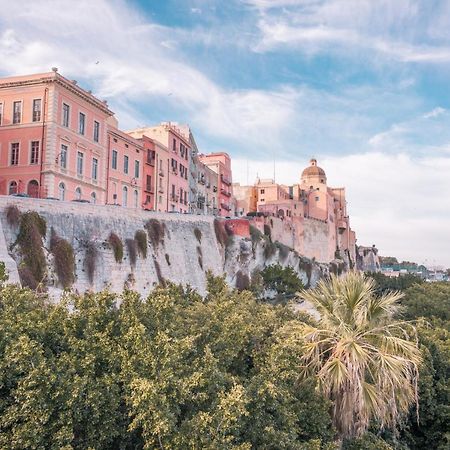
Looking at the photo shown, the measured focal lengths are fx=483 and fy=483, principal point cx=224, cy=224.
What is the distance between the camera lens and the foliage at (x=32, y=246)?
2250 centimetres

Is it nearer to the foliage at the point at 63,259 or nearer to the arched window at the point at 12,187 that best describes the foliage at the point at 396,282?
the arched window at the point at 12,187

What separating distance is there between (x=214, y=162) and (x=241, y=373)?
59770 millimetres

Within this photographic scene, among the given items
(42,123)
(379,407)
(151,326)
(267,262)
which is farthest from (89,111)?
(379,407)

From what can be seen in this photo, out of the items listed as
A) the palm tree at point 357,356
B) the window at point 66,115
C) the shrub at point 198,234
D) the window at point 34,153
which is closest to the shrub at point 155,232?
the shrub at point 198,234

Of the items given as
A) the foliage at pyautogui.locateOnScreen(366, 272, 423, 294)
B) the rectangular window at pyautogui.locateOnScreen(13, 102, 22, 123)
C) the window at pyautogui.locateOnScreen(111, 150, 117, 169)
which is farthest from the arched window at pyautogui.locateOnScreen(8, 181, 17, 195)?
the foliage at pyautogui.locateOnScreen(366, 272, 423, 294)

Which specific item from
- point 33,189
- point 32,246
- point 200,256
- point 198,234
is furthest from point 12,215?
point 198,234

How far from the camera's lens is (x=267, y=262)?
51219mm

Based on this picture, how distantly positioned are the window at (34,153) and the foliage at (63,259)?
10264 mm

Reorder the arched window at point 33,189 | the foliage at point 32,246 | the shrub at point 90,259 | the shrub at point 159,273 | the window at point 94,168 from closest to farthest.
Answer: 1. the foliage at point 32,246
2. the shrub at point 90,259
3. the shrub at point 159,273
4. the arched window at point 33,189
5. the window at point 94,168

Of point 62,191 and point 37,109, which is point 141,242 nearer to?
point 62,191

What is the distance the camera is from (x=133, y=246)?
100ft

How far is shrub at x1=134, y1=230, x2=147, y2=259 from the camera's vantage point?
102 feet

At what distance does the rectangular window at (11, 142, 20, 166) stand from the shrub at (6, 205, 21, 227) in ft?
39.4

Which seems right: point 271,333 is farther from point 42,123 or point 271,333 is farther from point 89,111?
point 89,111
